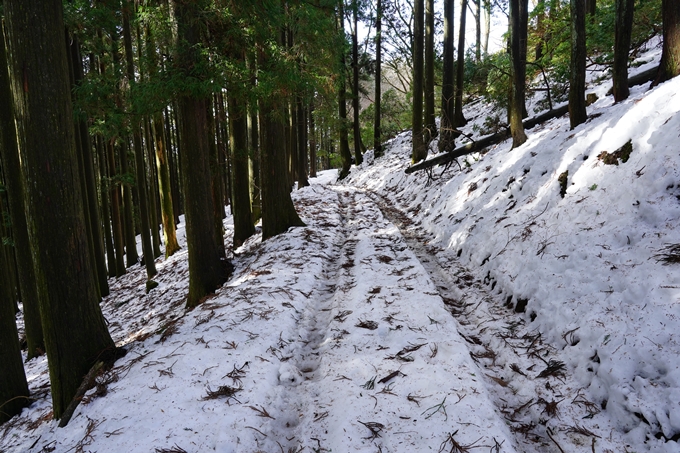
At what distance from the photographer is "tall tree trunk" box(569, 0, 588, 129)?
757 centimetres

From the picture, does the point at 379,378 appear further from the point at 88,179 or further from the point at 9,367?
the point at 88,179

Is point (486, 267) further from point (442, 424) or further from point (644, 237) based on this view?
point (442, 424)

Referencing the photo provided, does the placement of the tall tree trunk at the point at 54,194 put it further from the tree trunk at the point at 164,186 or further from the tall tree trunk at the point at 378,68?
the tall tree trunk at the point at 378,68

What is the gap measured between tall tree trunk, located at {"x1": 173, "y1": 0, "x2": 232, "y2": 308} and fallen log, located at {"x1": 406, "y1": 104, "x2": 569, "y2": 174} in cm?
849

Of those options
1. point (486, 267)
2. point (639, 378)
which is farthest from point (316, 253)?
point (639, 378)

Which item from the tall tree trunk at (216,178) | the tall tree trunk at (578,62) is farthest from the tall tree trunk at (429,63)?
the tall tree trunk at (216,178)

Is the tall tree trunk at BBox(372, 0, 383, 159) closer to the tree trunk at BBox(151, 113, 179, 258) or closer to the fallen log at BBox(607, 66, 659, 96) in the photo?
the tree trunk at BBox(151, 113, 179, 258)

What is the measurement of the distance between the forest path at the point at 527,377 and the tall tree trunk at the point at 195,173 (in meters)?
4.50

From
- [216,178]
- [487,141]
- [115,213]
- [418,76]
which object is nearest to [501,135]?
[487,141]

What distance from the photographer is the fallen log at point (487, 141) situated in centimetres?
1054

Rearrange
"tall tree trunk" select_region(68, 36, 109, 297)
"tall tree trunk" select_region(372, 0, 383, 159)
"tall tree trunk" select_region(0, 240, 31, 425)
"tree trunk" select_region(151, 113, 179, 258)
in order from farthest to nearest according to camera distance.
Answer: "tall tree trunk" select_region(372, 0, 383, 159) → "tree trunk" select_region(151, 113, 179, 258) → "tall tree trunk" select_region(68, 36, 109, 297) → "tall tree trunk" select_region(0, 240, 31, 425)

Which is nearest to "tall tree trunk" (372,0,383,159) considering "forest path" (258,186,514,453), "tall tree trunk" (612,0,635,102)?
"tall tree trunk" (612,0,635,102)

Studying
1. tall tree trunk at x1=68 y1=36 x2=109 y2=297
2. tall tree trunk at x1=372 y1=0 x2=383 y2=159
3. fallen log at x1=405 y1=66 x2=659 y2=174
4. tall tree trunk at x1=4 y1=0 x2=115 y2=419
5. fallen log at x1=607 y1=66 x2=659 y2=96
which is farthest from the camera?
tall tree trunk at x1=372 y1=0 x2=383 y2=159

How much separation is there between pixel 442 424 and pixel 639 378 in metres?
1.55
